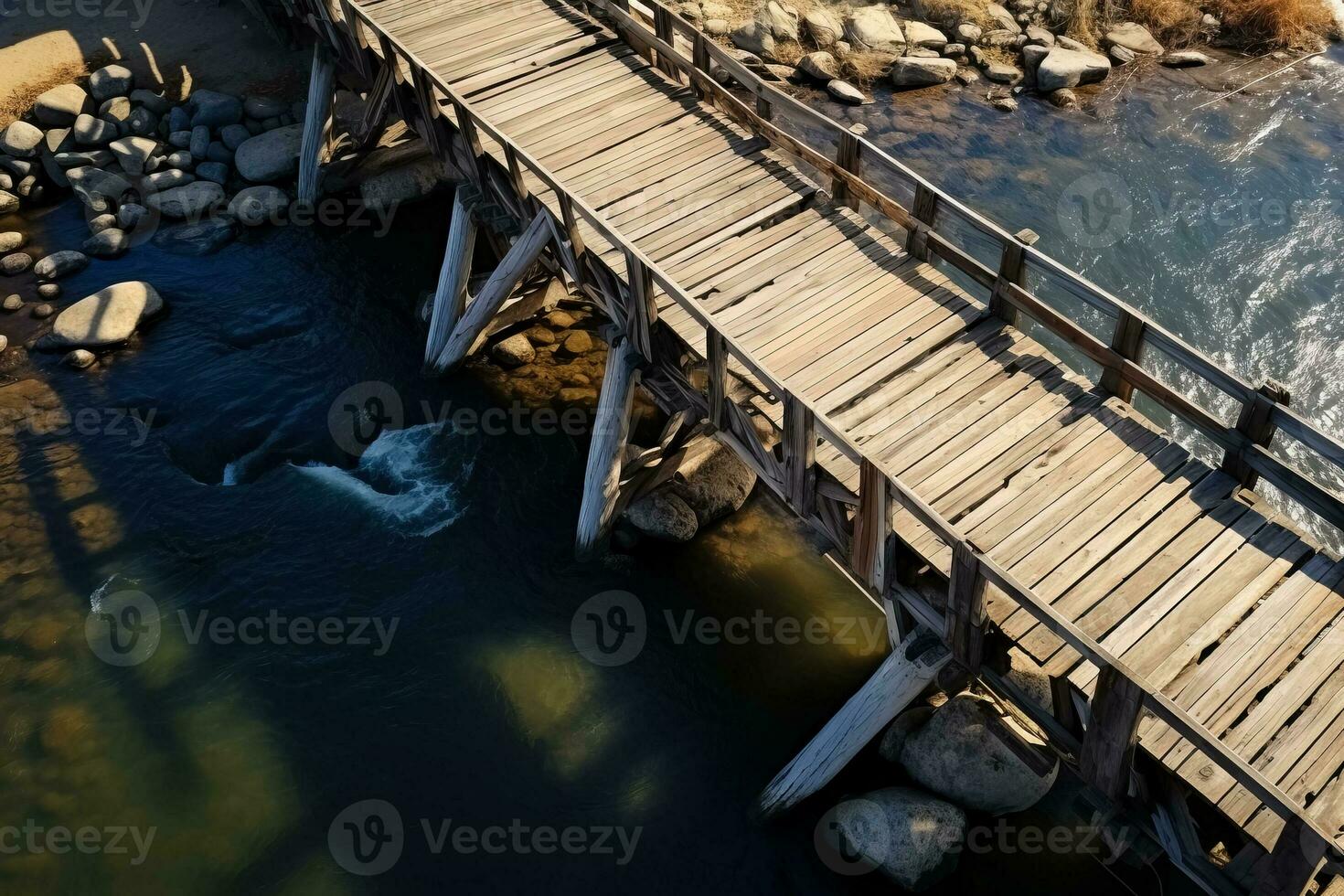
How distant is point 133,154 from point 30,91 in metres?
3.11

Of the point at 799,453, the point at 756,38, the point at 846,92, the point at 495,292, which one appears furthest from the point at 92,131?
the point at 799,453

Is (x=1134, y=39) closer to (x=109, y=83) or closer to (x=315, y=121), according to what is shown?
(x=315, y=121)

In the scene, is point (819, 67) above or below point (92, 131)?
above

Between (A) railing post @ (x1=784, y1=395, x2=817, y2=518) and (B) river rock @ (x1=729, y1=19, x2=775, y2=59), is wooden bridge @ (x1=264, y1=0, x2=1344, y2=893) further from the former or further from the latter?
(B) river rock @ (x1=729, y1=19, x2=775, y2=59)

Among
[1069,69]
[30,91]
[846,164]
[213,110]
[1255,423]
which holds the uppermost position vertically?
[846,164]

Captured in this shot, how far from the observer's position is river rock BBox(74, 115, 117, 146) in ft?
58.9

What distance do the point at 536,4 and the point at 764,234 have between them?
658cm

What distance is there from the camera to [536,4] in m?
15.4

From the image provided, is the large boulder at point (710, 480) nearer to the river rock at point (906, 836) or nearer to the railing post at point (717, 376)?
the railing post at point (717, 376)

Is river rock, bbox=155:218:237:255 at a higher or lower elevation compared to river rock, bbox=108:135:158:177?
lower

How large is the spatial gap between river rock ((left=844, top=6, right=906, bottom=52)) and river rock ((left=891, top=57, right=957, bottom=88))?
66cm

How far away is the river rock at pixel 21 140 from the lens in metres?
17.8

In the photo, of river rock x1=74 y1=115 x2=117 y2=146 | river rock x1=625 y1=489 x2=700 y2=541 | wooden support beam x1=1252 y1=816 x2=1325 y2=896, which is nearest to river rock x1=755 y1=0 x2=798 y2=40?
river rock x1=625 y1=489 x2=700 y2=541

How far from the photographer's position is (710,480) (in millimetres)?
12844
